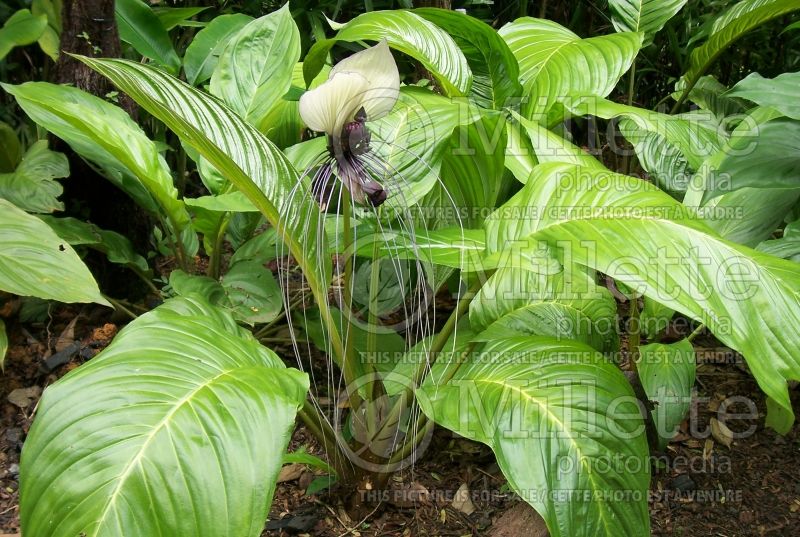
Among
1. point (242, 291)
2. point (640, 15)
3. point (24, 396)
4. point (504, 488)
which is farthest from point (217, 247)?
point (640, 15)

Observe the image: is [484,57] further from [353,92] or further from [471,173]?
[353,92]

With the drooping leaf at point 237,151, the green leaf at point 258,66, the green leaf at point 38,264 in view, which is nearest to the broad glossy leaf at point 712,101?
the green leaf at point 258,66

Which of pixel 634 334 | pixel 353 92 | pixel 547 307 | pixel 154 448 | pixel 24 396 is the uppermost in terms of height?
pixel 353 92

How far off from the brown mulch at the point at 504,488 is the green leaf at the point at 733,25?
3.08 ft

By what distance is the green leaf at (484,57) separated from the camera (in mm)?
1640

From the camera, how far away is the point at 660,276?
3.10 feet

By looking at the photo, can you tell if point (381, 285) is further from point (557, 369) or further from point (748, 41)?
point (748, 41)

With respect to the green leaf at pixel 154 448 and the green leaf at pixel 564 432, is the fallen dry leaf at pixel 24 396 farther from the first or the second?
the green leaf at pixel 564 432

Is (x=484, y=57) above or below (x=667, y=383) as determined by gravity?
above

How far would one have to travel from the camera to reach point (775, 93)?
129 cm

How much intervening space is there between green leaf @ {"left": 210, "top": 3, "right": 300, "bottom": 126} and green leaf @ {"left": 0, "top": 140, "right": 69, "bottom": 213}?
46 cm

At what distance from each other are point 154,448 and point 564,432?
580 millimetres

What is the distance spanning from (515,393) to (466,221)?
1.99 ft

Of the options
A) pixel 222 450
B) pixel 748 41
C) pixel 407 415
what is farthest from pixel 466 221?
pixel 748 41
